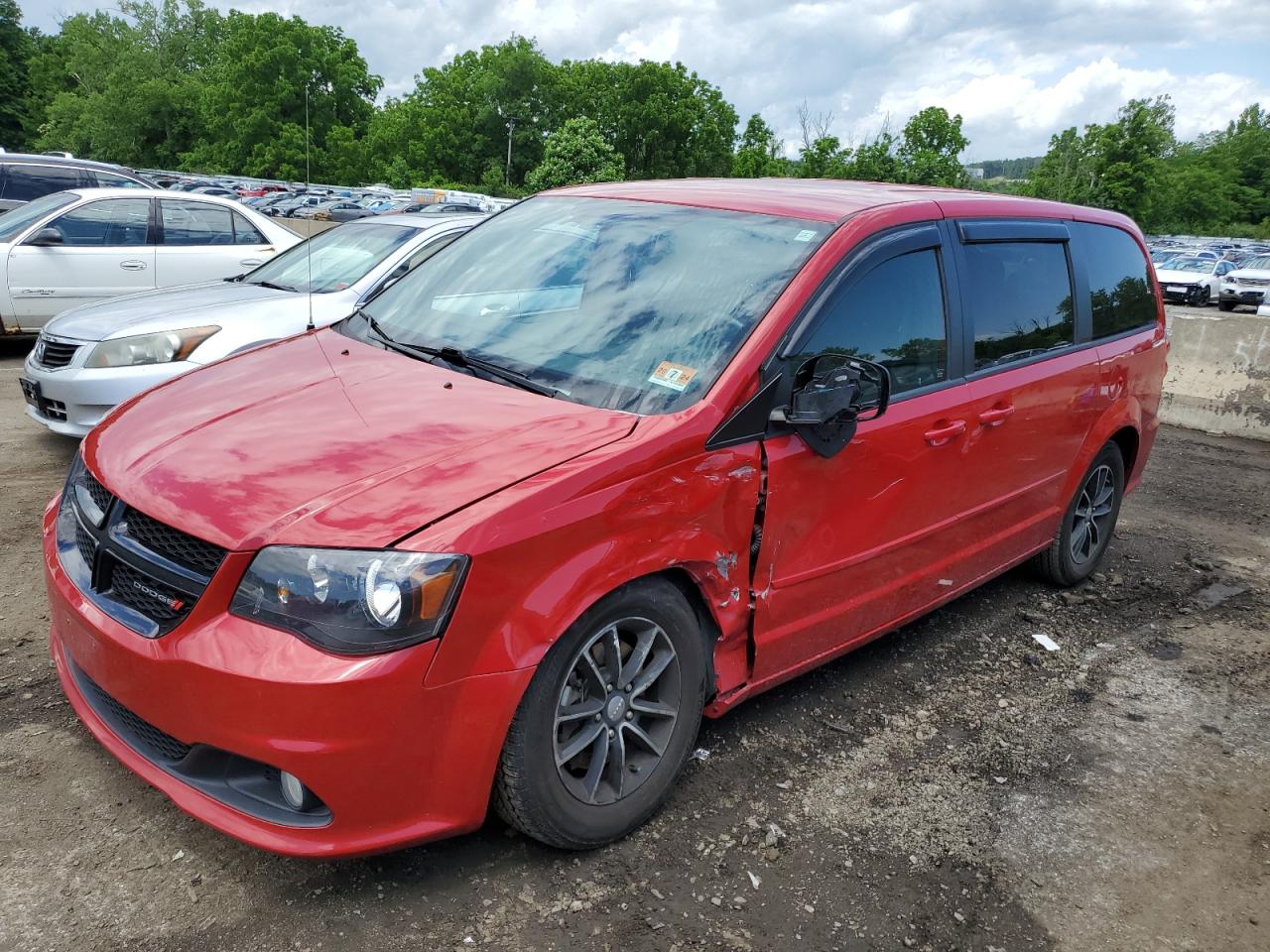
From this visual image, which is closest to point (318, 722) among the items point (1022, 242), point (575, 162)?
point (1022, 242)

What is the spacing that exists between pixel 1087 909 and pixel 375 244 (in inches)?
239

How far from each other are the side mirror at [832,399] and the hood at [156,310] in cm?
425

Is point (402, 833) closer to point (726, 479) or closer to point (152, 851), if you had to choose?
point (152, 851)

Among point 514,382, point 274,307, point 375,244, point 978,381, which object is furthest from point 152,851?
point 375,244

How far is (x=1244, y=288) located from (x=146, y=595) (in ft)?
110

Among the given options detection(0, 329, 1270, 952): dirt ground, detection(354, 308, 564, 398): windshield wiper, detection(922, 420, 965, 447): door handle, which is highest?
detection(354, 308, 564, 398): windshield wiper

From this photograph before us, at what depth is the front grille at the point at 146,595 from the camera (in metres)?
2.43

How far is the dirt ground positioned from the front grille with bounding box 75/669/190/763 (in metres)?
→ 0.32

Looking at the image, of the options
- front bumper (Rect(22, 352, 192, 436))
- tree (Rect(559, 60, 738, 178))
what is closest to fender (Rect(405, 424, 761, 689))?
front bumper (Rect(22, 352, 192, 436))

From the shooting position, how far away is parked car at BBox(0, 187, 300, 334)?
8750 mm

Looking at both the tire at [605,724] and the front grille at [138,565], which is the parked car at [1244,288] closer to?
the tire at [605,724]

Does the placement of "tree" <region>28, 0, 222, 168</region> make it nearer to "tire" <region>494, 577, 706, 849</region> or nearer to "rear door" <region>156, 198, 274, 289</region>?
"rear door" <region>156, 198, 274, 289</region>

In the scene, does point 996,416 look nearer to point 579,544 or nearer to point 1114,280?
point 1114,280

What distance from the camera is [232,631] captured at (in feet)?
7.61
